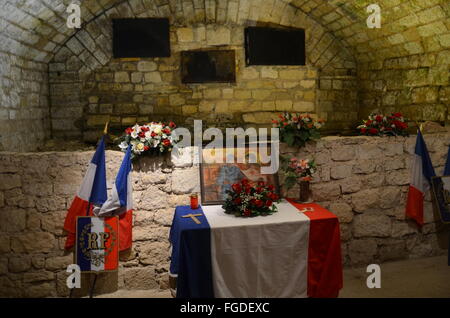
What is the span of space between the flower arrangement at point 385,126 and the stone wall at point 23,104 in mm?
4161

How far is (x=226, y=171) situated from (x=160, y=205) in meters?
0.71

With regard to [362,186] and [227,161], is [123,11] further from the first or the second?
[362,186]

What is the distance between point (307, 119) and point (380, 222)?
4.70ft

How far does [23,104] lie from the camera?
4969 mm

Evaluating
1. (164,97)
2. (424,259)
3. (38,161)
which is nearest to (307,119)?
(424,259)

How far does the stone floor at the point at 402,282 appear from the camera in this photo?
332 centimetres

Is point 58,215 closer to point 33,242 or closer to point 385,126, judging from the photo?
point 33,242

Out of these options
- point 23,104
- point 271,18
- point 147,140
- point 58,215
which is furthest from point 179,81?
point 58,215

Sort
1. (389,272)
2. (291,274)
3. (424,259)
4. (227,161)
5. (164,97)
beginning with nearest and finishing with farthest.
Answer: (291,274) → (227,161) → (389,272) → (424,259) → (164,97)

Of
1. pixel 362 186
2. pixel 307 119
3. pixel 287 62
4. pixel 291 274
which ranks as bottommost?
pixel 291 274

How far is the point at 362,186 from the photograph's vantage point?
391cm

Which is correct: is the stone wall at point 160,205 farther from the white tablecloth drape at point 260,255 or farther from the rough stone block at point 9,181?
the white tablecloth drape at point 260,255

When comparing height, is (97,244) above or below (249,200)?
below

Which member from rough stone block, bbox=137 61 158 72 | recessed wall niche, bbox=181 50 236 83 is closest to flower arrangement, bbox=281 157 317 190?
recessed wall niche, bbox=181 50 236 83
